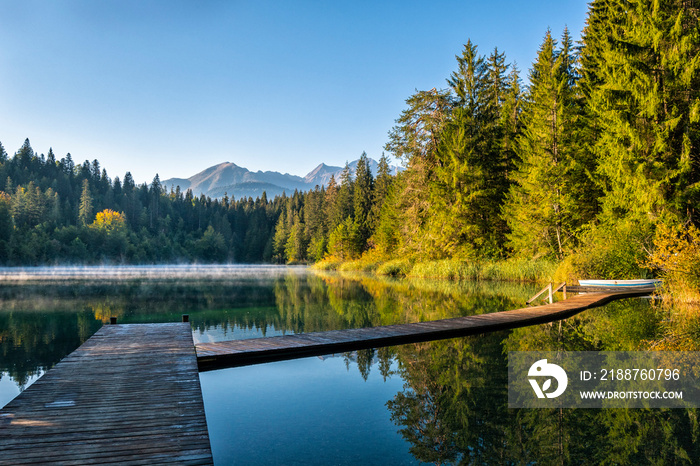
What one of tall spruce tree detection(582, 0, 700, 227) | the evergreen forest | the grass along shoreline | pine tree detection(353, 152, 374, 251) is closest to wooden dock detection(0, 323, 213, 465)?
the evergreen forest

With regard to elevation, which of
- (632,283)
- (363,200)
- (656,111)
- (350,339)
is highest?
(363,200)

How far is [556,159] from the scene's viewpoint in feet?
78.9

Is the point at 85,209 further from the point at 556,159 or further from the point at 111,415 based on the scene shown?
the point at 111,415

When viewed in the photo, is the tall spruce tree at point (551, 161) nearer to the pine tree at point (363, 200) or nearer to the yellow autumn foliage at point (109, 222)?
the pine tree at point (363, 200)

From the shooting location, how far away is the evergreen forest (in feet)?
56.4

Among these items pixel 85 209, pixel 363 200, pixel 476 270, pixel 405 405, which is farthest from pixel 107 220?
pixel 405 405

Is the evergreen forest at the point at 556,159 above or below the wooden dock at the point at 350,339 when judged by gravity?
above

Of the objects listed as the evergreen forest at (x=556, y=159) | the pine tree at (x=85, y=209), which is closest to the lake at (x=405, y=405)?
the evergreen forest at (x=556, y=159)

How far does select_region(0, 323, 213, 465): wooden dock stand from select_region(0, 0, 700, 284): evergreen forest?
1337 cm

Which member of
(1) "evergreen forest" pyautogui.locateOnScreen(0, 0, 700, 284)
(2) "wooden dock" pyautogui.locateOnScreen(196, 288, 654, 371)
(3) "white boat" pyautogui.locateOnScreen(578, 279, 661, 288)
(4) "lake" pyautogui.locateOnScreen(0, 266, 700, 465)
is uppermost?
(1) "evergreen forest" pyautogui.locateOnScreen(0, 0, 700, 284)

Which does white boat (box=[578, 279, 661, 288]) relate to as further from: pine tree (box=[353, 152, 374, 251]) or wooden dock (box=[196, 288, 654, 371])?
pine tree (box=[353, 152, 374, 251])

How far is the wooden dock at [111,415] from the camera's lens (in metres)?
3.16

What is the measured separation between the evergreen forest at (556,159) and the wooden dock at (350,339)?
5.11 meters

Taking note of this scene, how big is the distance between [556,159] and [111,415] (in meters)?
24.8
